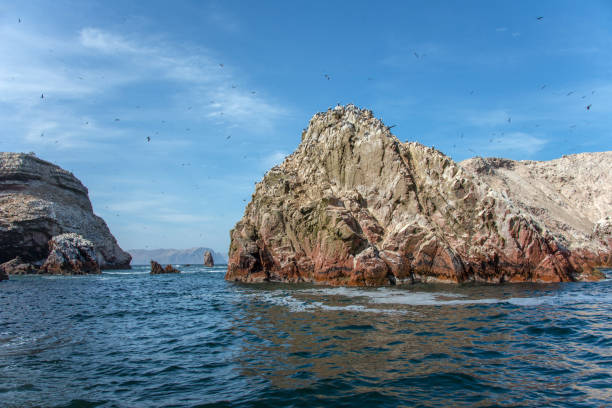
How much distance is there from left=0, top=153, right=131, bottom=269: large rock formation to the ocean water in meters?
70.7

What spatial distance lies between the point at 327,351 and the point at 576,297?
756 inches

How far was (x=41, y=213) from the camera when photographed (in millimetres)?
82438

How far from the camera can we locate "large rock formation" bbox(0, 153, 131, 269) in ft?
259

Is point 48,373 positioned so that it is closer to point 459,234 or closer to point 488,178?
point 459,234

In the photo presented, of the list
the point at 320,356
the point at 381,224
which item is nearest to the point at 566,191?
the point at 381,224

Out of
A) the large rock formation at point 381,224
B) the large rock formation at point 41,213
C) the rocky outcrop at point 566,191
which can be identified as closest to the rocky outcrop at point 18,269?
the large rock formation at point 41,213

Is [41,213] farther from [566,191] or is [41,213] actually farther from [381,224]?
[566,191]

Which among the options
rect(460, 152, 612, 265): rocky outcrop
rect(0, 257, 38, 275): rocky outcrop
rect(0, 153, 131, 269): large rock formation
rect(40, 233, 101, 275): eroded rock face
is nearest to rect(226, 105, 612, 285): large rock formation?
rect(40, 233, 101, 275): eroded rock face

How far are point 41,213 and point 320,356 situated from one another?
92.8m

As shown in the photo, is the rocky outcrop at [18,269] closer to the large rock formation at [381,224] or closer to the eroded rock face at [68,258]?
the eroded rock face at [68,258]

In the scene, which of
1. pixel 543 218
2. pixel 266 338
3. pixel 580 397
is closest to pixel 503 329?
pixel 580 397

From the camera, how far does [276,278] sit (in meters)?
41.3

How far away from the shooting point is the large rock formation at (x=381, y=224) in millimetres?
34500

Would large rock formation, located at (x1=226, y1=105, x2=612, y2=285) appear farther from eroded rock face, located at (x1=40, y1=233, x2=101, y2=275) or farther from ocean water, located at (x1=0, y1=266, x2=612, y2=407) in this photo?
eroded rock face, located at (x1=40, y1=233, x2=101, y2=275)
